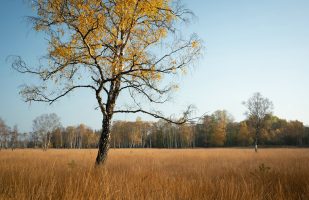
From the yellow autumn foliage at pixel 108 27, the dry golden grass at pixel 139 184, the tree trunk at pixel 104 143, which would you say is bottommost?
the dry golden grass at pixel 139 184

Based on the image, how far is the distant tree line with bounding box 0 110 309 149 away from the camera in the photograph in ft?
222

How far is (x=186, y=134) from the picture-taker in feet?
262

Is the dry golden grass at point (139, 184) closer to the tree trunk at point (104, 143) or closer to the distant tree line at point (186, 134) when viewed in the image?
the tree trunk at point (104, 143)

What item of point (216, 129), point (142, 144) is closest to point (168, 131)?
point (142, 144)

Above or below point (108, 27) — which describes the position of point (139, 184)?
below

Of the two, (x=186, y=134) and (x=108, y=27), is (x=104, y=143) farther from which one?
(x=186, y=134)

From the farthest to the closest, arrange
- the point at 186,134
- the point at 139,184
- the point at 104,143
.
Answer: the point at 186,134 → the point at 104,143 → the point at 139,184

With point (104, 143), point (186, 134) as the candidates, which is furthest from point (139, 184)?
point (186, 134)

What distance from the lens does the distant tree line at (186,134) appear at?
222ft

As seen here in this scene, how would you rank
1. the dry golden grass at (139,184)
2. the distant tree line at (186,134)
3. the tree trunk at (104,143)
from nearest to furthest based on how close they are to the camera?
1. the dry golden grass at (139,184)
2. the tree trunk at (104,143)
3. the distant tree line at (186,134)

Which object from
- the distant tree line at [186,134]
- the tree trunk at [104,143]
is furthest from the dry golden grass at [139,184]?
the distant tree line at [186,134]

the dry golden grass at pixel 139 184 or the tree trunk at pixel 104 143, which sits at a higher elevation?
the tree trunk at pixel 104 143

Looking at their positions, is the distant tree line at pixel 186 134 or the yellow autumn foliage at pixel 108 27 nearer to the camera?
the yellow autumn foliage at pixel 108 27

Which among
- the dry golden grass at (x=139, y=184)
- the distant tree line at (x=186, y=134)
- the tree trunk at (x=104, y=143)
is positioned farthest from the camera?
the distant tree line at (x=186, y=134)
